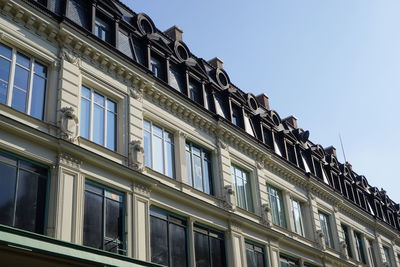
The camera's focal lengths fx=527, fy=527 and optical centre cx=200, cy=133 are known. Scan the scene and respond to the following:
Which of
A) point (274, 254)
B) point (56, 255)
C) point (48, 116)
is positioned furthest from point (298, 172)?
point (56, 255)

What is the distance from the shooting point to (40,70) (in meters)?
18.6

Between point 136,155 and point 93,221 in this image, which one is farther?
point 136,155

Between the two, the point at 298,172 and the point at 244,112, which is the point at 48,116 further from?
the point at 298,172

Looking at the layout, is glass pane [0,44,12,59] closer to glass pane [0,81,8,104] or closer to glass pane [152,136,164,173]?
glass pane [0,81,8,104]

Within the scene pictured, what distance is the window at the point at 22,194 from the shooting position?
15.4 meters

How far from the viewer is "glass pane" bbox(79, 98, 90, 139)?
19052 millimetres

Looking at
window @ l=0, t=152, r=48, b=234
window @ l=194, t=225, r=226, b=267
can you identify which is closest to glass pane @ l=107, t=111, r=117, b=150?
window @ l=0, t=152, r=48, b=234

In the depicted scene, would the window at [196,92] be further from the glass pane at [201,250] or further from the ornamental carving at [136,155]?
the glass pane at [201,250]

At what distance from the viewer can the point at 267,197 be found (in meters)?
27.8

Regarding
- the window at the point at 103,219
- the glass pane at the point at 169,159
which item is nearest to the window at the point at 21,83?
the window at the point at 103,219

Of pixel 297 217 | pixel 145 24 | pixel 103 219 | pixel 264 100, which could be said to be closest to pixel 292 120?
pixel 264 100

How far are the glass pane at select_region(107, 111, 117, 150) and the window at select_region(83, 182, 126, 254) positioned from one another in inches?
81.8

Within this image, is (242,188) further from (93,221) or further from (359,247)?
(359,247)

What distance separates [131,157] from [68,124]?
3067mm
